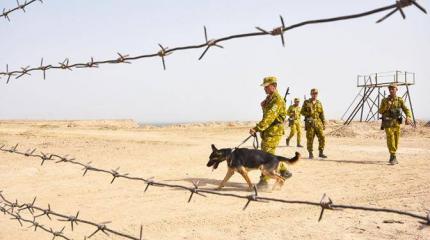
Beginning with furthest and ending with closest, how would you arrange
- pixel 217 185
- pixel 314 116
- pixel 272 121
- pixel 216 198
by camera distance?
pixel 314 116 < pixel 217 185 < pixel 272 121 < pixel 216 198

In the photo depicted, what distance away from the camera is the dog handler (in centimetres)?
760

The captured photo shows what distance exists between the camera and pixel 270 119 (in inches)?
301

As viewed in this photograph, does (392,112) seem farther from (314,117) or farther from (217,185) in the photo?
(217,185)

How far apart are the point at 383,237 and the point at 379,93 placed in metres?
32.6

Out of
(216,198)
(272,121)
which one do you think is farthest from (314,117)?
(216,198)

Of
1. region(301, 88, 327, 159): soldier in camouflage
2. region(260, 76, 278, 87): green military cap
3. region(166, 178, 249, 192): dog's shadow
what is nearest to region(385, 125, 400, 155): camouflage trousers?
region(301, 88, 327, 159): soldier in camouflage

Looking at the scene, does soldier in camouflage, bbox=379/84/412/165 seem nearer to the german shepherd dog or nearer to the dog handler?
the dog handler

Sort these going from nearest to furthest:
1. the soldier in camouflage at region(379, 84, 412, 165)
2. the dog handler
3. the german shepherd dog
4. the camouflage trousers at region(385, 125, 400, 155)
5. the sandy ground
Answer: the sandy ground, the german shepherd dog, the dog handler, the soldier in camouflage at region(379, 84, 412, 165), the camouflage trousers at region(385, 125, 400, 155)

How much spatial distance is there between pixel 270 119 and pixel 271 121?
41 millimetres

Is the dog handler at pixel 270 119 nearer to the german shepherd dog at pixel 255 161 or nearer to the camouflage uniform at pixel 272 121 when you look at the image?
the camouflage uniform at pixel 272 121

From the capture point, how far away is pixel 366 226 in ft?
18.6

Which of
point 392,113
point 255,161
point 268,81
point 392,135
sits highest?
point 268,81

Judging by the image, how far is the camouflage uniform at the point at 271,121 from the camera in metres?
7.62

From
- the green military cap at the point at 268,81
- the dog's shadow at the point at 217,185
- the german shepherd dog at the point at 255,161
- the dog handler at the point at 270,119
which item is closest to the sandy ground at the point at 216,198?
the dog's shadow at the point at 217,185
